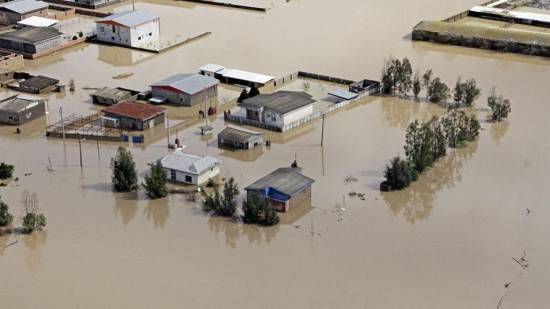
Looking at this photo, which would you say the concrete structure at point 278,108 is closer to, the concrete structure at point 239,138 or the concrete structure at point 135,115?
the concrete structure at point 239,138

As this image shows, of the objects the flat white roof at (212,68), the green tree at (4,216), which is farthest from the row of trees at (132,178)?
the flat white roof at (212,68)

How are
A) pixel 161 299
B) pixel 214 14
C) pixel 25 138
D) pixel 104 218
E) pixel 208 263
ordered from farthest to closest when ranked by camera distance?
pixel 214 14
pixel 25 138
pixel 104 218
pixel 208 263
pixel 161 299

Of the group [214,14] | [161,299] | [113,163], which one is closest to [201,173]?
[113,163]

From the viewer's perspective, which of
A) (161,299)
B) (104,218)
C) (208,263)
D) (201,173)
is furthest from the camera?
(201,173)

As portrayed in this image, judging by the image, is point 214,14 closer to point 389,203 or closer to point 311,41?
point 311,41

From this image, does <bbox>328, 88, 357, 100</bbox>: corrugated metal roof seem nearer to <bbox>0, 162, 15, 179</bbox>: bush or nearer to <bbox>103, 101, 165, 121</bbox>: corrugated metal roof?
<bbox>103, 101, 165, 121</bbox>: corrugated metal roof

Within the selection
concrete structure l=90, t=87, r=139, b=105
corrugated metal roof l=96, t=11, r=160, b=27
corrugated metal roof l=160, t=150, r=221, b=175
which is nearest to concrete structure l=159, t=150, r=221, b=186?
corrugated metal roof l=160, t=150, r=221, b=175
